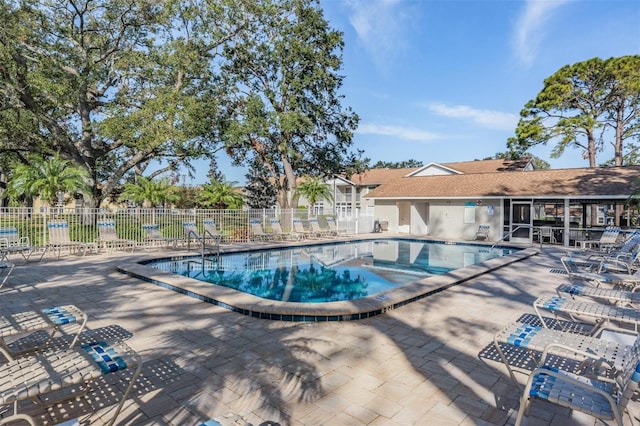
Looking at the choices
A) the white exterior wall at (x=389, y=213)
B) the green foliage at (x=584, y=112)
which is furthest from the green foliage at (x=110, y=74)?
the green foliage at (x=584, y=112)

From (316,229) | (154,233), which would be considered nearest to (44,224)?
(154,233)

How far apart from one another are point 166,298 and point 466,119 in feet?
93.9

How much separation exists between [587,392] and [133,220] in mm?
15237

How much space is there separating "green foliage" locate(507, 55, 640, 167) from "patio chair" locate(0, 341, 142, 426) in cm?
2930

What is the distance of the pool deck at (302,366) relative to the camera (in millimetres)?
3039

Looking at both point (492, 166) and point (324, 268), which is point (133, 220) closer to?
point (324, 268)

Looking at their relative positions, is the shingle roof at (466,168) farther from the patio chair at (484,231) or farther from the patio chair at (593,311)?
the patio chair at (593,311)

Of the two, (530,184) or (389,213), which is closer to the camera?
(530,184)

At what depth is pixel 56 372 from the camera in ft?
7.79

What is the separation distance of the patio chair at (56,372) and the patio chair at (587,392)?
112 inches

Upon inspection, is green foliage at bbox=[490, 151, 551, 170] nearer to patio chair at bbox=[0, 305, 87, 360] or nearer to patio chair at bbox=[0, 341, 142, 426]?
patio chair at bbox=[0, 305, 87, 360]

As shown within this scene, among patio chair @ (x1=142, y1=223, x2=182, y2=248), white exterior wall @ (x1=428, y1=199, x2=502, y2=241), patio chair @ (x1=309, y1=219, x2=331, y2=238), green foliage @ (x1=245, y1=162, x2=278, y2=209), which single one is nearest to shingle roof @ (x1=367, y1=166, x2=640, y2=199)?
white exterior wall @ (x1=428, y1=199, x2=502, y2=241)

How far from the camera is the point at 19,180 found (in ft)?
41.8

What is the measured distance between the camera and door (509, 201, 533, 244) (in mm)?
19250
